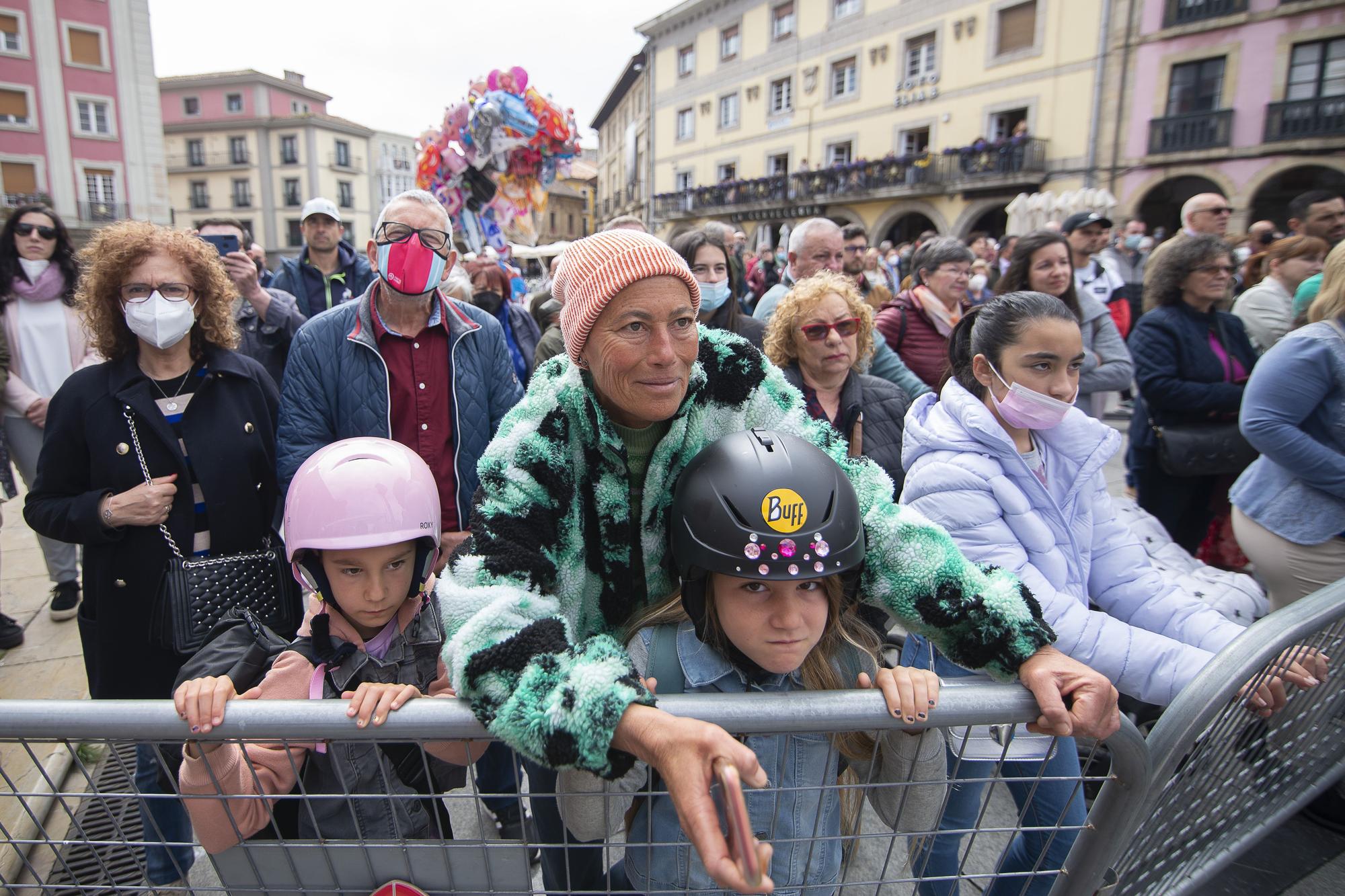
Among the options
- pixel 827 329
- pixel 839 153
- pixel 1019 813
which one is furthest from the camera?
pixel 839 153

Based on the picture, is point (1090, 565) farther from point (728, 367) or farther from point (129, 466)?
point (129, 466)

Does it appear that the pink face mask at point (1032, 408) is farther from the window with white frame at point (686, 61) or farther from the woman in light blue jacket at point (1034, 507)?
the window with white frame at point (686, 61)

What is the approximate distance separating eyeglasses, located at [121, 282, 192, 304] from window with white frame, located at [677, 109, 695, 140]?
35827 millimetres

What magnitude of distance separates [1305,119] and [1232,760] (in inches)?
883

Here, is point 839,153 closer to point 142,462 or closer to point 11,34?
point 142,462

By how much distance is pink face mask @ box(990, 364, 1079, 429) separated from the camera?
80.1 inches

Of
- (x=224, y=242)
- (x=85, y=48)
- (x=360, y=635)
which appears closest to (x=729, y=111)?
(x=85, y=48)

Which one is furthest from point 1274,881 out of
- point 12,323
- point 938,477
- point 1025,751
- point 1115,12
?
point 1115,12

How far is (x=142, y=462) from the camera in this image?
219cm

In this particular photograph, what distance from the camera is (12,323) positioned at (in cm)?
376

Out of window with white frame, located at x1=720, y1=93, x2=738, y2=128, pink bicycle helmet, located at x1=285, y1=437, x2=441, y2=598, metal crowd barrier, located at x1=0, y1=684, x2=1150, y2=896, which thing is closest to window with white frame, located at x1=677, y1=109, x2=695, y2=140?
window with white frame, located at x1=720, y1=93, x2=738, y2=128

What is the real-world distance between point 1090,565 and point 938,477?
1.76 ft

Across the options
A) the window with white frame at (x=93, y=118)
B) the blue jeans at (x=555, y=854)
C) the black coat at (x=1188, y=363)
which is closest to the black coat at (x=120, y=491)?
the blue jeans at (x=555, y=854)

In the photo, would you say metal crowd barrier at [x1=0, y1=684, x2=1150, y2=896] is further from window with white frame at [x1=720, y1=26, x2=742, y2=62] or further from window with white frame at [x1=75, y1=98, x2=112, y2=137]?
window with white frame at [x1=75, y1=98, x2=112, y2=137]
